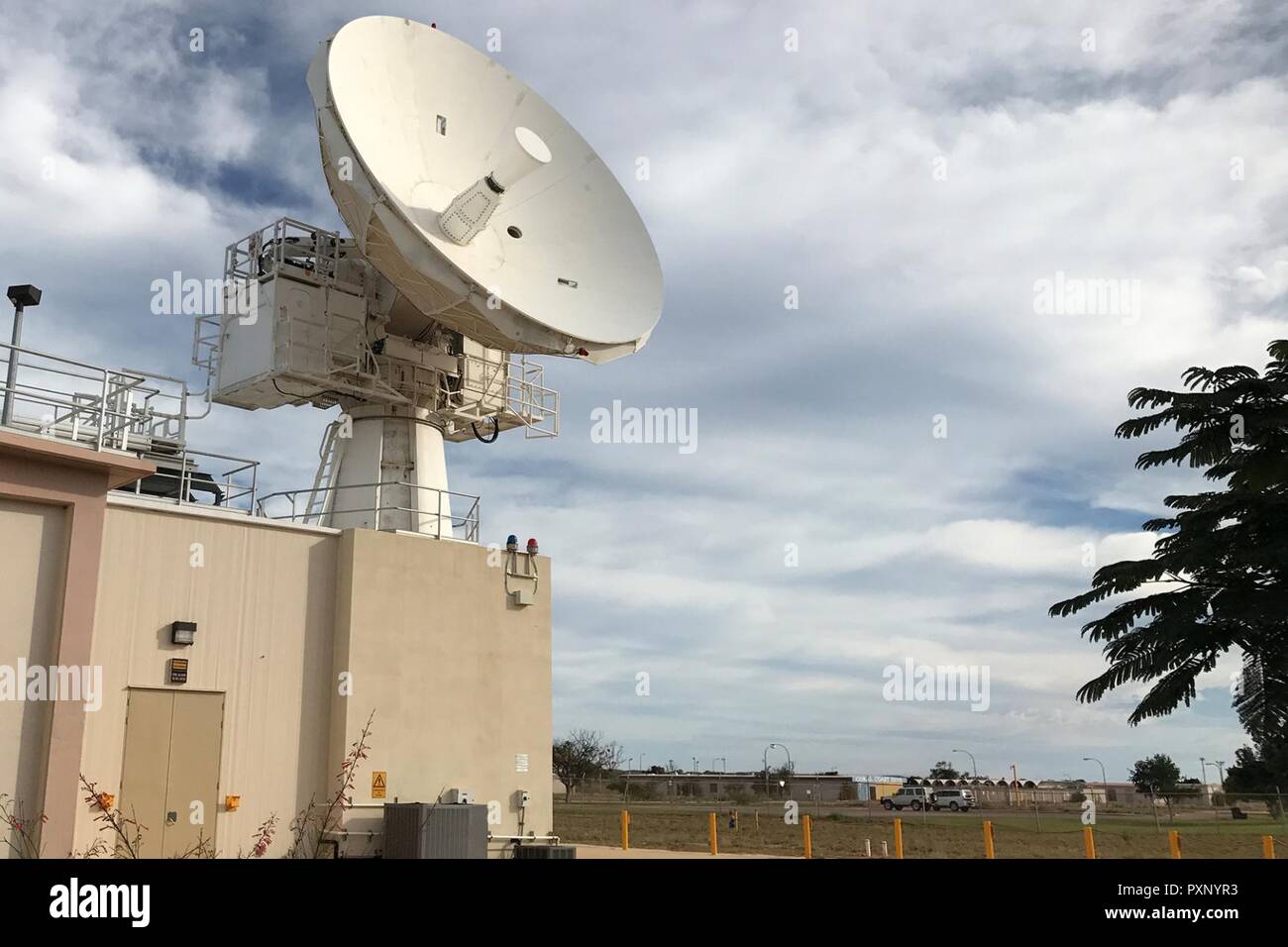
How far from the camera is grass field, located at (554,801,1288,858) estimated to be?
35438mm

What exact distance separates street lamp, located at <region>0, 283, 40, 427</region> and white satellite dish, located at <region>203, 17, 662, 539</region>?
6204 millimetres

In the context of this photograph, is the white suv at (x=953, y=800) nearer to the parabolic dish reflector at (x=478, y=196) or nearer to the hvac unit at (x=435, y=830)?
the parabolic dish reflector at (x=478, y=196)

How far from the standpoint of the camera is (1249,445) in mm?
16672

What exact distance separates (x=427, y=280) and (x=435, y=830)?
384 inches

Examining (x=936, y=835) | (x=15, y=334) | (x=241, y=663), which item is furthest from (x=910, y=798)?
(x=15, y=334)

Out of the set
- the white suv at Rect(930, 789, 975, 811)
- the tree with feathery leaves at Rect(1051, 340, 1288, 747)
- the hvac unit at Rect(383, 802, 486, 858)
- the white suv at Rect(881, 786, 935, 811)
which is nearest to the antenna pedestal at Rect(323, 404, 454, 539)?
the hvac unit at Rect(383, 802, 486, 858)

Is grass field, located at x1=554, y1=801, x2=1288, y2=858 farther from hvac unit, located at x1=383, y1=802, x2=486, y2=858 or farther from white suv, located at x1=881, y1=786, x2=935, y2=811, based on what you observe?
hvac unit, located at x1=383, y1=802, x2=486, y2=858

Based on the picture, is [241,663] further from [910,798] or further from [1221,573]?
[910,798]

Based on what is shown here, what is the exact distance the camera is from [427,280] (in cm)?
2144

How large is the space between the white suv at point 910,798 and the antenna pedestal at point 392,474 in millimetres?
52880
